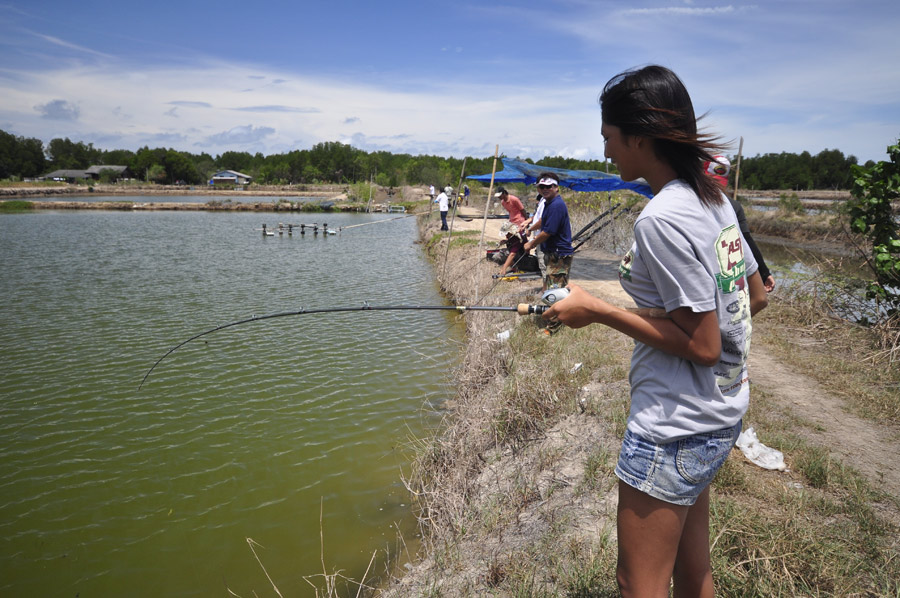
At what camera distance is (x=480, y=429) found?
5.16 m

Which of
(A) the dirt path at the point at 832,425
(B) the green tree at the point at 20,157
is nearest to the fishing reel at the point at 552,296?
(A) the dirt path at the point at 832,425

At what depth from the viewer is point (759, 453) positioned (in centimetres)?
385

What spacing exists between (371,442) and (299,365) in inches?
110

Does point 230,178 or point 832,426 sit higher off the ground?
point 230,178

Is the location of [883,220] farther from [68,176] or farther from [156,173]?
[68,176]

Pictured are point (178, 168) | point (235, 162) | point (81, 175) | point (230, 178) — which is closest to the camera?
point (81, 175)

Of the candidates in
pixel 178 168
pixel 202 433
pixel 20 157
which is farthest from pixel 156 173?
pixel 202 433

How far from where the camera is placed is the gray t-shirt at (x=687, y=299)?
134 cm

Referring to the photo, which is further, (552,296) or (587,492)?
(587,492)

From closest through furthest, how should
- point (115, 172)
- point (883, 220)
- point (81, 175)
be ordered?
1. point (883, 220)
2. point (81, 175)
3. point (115, 172)

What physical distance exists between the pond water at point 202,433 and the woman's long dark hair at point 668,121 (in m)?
4.03

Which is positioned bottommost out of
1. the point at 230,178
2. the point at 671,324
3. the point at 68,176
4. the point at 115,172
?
the point at 671,324

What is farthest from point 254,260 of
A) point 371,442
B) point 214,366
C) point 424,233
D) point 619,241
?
point 371,442

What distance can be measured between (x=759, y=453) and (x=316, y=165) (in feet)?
330
